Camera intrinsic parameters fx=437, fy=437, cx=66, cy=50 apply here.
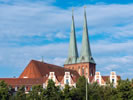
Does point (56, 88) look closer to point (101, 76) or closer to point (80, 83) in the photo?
point (80, 83)

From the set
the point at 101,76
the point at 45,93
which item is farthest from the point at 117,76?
the point at 45,93

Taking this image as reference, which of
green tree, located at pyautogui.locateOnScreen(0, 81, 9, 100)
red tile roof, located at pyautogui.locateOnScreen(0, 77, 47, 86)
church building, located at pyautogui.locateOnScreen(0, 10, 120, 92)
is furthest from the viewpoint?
red tile roof, located at pyautogui.locateOnScreen(0, 77, 47, 86)

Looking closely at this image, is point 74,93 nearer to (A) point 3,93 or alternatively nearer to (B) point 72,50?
(A) point 3,93

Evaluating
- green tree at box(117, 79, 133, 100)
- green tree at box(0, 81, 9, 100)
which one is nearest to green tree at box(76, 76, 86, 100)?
green tree at box(117, 79, 133, 100)

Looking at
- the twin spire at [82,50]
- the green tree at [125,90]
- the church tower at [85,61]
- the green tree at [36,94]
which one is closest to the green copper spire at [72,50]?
the twin spire at [82,50]

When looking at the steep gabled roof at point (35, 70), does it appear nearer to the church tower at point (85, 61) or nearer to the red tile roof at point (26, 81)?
the red tile roof at point (26, 81)

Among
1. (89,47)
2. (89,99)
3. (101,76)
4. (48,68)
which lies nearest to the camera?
(89,99)

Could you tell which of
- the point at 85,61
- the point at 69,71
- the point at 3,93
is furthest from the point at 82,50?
the point at 3,93

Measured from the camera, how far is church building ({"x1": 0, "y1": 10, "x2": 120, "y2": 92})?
363ft

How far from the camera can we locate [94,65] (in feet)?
513

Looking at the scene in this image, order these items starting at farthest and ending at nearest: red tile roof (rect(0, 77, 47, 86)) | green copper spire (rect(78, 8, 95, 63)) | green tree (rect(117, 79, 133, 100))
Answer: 1. green copper spire (rect(78, 8, 95, 63))
2. red tile roof (rect(0, 77, 47, 86))
3. green tree (rect(117, 79, 133, 100))

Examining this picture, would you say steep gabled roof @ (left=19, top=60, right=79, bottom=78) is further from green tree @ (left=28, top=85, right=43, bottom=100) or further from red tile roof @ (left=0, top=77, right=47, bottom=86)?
green tree @ (left=28, top=85, right=43, bottom=100)

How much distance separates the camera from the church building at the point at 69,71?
363 feet

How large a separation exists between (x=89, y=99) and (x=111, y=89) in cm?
561
